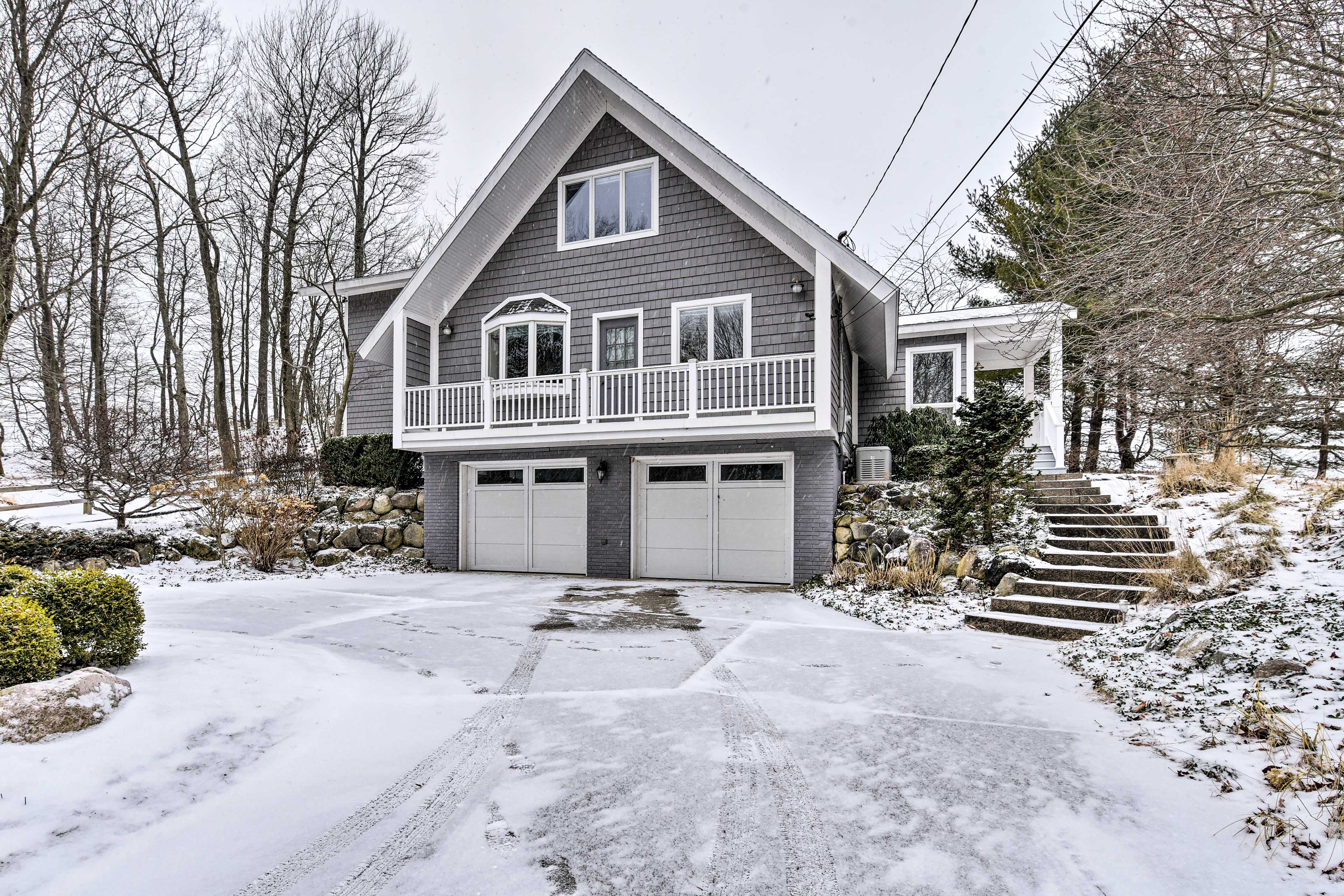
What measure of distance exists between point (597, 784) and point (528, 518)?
956 cm

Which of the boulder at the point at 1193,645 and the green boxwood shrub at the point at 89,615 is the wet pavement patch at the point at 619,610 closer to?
the green boxwood shrub at the point at 89,615

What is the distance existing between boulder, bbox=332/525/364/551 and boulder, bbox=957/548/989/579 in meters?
10.6

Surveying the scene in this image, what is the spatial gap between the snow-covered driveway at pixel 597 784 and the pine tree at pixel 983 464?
377 cm

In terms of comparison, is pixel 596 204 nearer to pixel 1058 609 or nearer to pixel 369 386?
pixel 369 386

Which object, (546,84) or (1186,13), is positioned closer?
(1186,13)

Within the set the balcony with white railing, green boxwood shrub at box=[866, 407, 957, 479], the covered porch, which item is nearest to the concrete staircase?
green boxwood shrub at box=[866, 407, 957, 479]

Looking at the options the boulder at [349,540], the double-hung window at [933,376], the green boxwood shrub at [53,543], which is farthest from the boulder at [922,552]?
the green boxwood shrub at [53,543]

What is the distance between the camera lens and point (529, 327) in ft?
41.1

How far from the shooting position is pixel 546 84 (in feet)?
60.0

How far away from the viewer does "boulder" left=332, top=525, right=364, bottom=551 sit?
13312 millimetres

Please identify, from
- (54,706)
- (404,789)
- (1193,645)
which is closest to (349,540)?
(54,706)

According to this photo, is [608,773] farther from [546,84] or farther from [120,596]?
[546,84]

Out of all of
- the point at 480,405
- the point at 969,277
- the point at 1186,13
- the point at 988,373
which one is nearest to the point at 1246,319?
the point at 1186,13

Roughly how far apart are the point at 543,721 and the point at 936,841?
2547mm
